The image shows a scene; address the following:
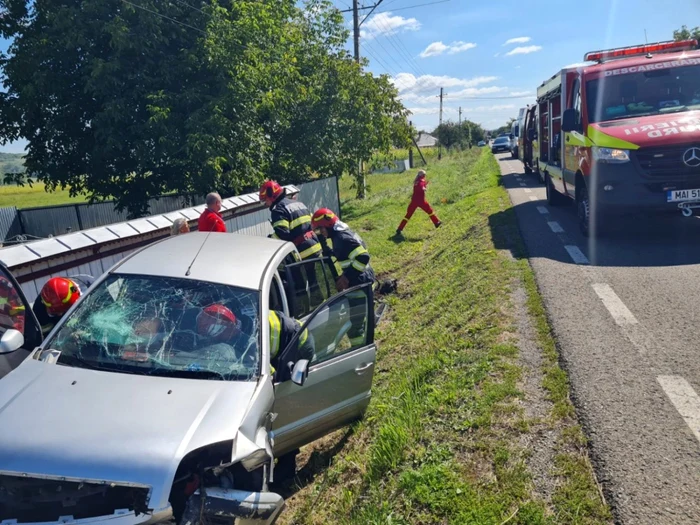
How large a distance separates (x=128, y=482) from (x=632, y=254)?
697 centimetres

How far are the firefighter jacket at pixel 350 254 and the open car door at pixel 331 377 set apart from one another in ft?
7.40

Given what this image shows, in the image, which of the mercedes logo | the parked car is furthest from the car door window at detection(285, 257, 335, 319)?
the parked car

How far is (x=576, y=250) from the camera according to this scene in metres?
7.99

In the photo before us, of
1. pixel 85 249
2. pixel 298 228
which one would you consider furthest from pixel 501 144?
pixel 85 249

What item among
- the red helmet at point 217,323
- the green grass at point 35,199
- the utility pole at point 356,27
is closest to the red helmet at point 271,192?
the red helmet at point 217,323

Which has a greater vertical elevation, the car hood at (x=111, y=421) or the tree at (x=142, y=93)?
the tree at (x=142, y=93)

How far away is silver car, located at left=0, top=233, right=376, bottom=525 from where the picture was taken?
2576 millimetres

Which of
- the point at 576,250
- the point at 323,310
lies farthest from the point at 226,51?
the point at 323,310

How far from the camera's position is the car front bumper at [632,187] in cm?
730

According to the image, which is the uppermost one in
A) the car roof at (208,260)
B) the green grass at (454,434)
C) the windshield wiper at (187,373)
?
the car roof at (208,260)

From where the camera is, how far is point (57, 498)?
2.59m

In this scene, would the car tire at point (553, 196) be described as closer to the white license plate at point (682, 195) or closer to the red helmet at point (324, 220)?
the white license plate at point (682, 195)

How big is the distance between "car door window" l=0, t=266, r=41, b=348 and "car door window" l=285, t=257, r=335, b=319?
6.40ft

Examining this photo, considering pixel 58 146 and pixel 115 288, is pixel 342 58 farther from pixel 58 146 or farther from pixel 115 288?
→ pixel 115 288
